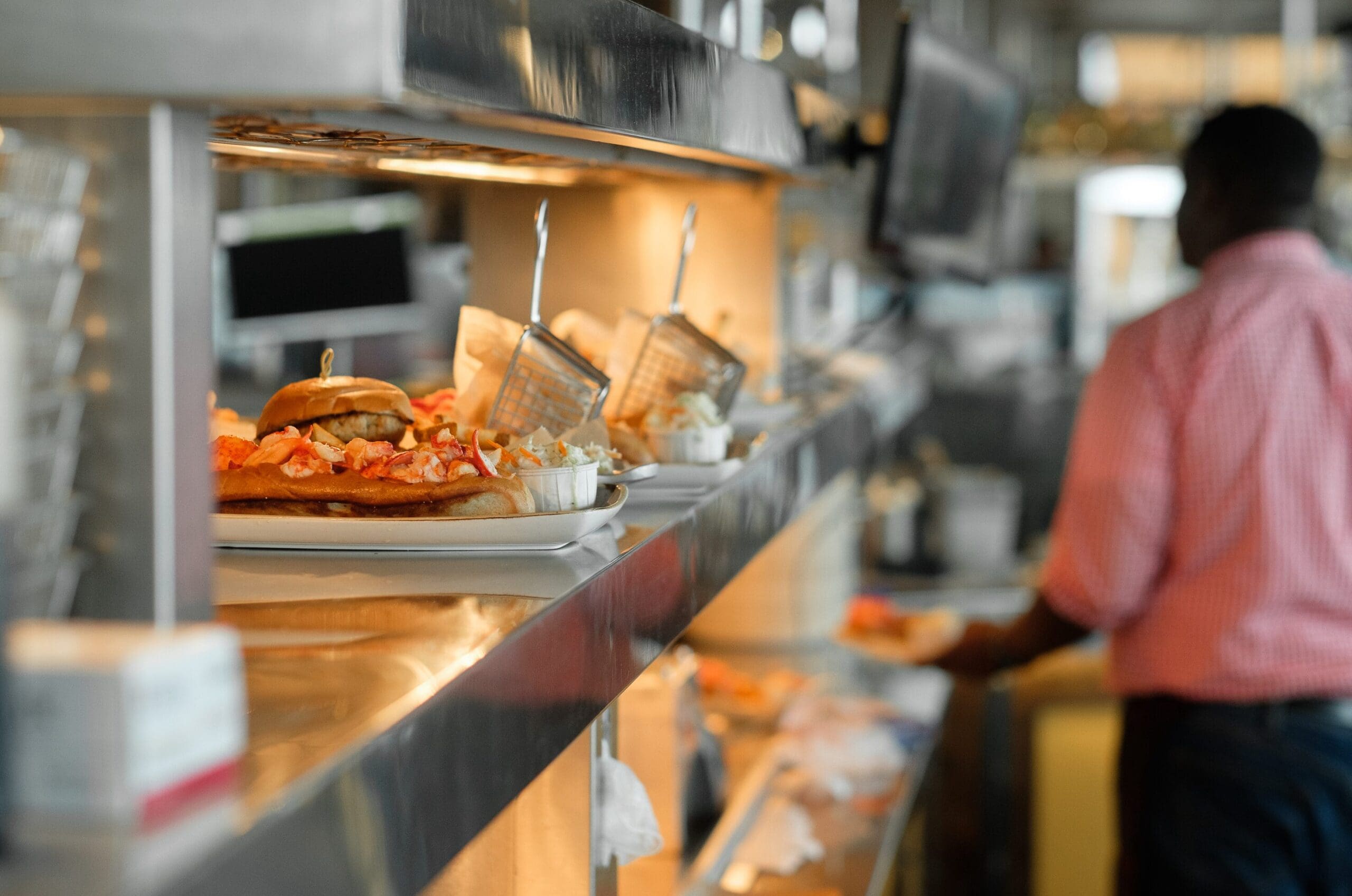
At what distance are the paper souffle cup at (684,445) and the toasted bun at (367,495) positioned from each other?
12.2 inches

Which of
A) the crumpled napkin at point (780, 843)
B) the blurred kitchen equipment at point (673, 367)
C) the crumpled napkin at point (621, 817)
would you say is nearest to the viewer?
the crumpled napkin at point (621, 817)

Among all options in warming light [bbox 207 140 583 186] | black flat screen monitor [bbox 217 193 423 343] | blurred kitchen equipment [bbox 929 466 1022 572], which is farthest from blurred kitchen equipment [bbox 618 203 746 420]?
blurred kitchen equipment [bbox 929 466 1022 572]

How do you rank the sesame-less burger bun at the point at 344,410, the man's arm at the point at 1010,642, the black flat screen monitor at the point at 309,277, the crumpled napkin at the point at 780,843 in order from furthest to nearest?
the black flat screen monitor at the point at 309,277
the man's arm at the point at 1010,642
the crumpled napkin at the point at 780,843
the sesame-less burger bun at the point at 344,410

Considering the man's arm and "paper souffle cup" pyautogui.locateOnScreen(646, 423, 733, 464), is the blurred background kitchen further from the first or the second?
the man's arm

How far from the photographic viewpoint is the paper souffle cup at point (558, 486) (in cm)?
89

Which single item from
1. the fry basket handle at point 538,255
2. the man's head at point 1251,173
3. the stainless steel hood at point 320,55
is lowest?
the fry basket handle at point 538,255

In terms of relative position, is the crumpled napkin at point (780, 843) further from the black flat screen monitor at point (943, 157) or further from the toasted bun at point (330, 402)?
the toasted bun at point (330, 402)

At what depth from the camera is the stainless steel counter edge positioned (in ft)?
1.42

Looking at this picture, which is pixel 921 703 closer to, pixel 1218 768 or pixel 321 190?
pixel 1218 768

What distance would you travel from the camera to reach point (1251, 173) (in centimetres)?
212

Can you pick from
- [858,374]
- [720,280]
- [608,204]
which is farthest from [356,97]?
[858,374]

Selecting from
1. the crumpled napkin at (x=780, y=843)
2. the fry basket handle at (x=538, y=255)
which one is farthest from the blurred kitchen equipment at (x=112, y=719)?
the crumpled napkin at (x=780, y=843)

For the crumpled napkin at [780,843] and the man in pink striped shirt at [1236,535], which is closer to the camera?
the crumpled napkin at [780,843]

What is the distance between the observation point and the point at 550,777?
101 cm
